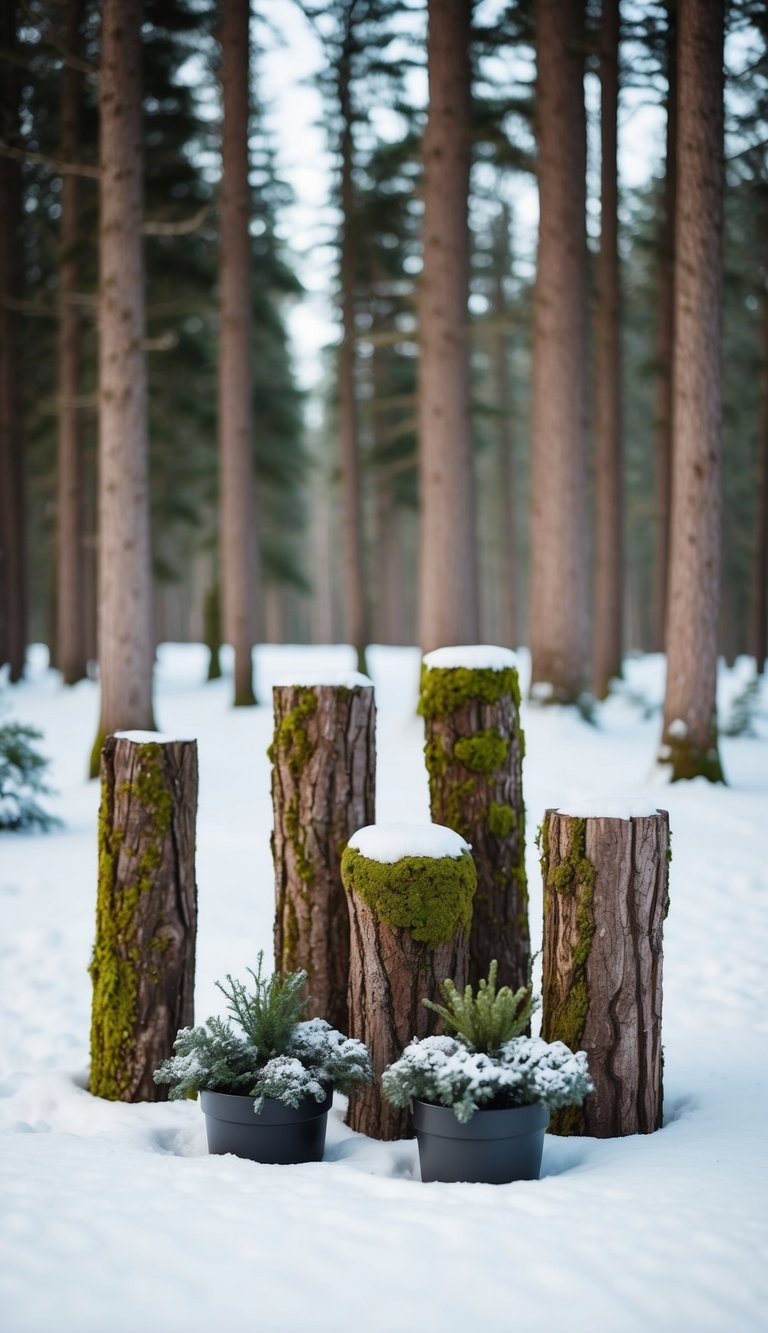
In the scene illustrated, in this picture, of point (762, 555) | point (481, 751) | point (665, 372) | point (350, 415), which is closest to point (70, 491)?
point (350, 415)

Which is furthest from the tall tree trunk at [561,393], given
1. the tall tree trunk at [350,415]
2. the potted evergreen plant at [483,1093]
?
the potted evergreen plant at [483,1093]

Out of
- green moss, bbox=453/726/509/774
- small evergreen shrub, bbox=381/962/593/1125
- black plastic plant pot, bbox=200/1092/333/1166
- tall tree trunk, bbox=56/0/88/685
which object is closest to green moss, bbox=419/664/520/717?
green moss, bbox=453/726/509/774

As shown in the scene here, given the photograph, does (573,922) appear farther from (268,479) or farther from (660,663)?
(660,663)

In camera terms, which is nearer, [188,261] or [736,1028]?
[736,1028]

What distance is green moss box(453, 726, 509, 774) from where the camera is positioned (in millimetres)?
4523

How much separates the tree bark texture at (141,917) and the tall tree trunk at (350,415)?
13.8m

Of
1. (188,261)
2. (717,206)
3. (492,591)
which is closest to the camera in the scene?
(717,206)

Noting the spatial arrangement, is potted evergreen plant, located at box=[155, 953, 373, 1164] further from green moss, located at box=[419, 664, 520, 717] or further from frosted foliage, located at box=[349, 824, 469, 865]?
green moss, located at box=[419, 664, 520, 717]

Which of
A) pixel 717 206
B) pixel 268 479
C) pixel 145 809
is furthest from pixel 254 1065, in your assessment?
pixel 268 479

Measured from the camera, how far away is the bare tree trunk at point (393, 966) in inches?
153

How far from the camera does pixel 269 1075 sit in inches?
145

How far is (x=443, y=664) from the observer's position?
4613 mm

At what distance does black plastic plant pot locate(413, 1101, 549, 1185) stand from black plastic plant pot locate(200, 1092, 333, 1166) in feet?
1.44

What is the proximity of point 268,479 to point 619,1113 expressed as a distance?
64.4 ft
